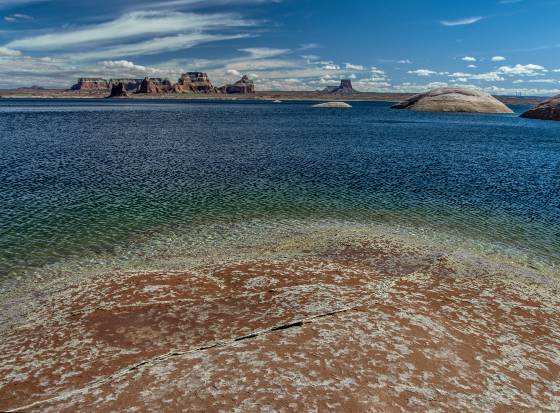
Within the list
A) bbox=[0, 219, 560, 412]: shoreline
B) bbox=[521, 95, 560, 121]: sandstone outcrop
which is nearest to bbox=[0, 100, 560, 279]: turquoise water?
bbox=[0, 219, 560, 412]: shoreline

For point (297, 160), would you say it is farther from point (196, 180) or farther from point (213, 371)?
point (213, 371)

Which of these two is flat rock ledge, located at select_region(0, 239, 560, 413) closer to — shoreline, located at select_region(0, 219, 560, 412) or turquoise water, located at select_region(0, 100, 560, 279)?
shoreline, located at select_region(0, 219, 560, 412)

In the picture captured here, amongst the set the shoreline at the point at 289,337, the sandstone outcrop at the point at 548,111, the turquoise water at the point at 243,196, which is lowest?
the turquoise water at the point at 243,196

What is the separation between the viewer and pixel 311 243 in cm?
2480

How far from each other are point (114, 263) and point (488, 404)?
717 inches

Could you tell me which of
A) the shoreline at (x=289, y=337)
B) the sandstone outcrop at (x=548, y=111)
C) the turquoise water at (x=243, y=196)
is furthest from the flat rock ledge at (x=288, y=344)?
the sandstone outcrop at (x=548, y=111)

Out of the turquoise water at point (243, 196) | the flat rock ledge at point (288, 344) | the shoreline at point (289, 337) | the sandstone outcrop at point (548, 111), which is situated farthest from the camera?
the sandstone outcrop at point (548, 111)

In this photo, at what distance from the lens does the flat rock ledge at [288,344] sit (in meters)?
9.42

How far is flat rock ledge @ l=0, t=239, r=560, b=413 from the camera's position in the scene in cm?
942

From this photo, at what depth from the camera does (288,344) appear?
11539 millimetres

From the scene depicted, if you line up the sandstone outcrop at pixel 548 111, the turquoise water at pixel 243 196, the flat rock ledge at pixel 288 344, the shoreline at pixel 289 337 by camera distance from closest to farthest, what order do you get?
the flat rock ledge at pixel 288 344, the shoreline at pixel 289 337, the turquoise water at pixel 243 196, the sandstone outcrop at pixel 548 111

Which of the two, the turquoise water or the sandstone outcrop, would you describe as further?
the sandstone outcrop

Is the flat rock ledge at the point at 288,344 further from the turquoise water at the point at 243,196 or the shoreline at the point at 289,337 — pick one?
the turquoise water at the point at 243,196

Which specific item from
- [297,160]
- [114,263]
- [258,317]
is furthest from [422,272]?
[297,160]
